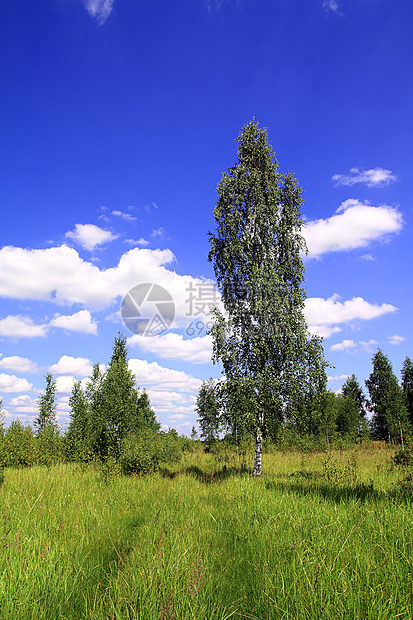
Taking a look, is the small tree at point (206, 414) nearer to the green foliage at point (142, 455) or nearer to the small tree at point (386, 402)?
the green foliage at point (142, 455)

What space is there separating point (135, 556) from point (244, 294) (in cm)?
1083

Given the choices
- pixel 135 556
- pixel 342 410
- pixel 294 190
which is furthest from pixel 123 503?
pixel 342 410

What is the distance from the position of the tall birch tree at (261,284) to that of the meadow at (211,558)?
4.93m

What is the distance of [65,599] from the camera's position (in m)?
3.31

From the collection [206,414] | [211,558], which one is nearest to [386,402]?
[206,414]

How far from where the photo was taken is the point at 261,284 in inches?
509

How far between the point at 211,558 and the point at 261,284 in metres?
10.1

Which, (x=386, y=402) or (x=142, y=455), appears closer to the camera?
(x=142, y=455)

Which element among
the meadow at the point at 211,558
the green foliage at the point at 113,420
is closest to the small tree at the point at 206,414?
the green foliage at the point at 113,420

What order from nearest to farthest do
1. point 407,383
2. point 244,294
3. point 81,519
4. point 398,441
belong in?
point 81,519, point 244,294, point 398,441, point 407,383

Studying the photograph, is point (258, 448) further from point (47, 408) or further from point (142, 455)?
point (47, 408)

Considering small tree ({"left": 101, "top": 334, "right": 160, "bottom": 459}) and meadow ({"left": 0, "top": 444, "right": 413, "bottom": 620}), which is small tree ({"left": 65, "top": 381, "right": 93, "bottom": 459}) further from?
meadow ({"left": 0, "top": 444, "right": 413, "bottom": 620})

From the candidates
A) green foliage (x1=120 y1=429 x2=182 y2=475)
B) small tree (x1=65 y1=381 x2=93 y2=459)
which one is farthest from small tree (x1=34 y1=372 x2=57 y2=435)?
green foliage (x1=120 y1=429 x2=182 y2=475)

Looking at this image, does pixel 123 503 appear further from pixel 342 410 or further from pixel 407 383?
pixel 407 383
